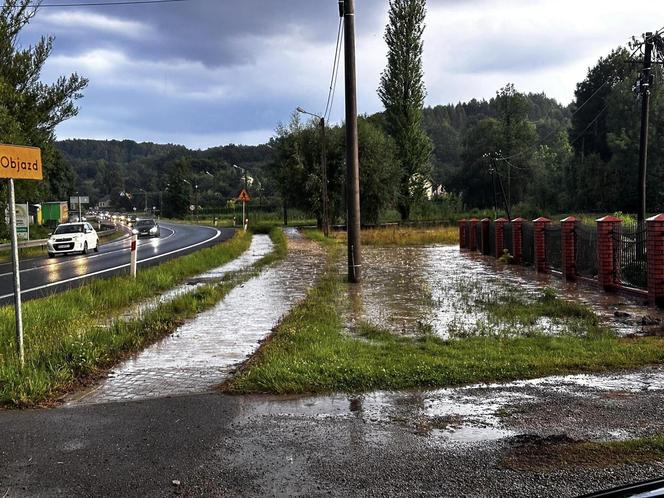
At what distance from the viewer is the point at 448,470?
158 inches

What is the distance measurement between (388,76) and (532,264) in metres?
45.5

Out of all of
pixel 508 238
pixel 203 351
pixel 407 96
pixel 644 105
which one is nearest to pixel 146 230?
pixel 407 96

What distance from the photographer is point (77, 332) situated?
819cm

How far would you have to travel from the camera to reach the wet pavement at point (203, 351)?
6.20m

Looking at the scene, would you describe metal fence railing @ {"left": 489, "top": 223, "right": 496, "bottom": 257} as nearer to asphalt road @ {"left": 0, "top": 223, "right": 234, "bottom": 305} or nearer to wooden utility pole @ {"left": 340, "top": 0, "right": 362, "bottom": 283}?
wooden utility pole @ {"left": 340, "top": 0, "right": 362, "bottom": 283}

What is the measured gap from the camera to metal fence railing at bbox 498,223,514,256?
73.0 ft

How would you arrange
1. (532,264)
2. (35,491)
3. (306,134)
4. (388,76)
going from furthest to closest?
(388,76), (306,134), (532,264), (35,491)

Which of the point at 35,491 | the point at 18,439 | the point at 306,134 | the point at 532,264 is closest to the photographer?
the point at 35,491

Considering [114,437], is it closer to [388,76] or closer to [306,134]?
[306,134]

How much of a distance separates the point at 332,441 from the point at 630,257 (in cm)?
1098

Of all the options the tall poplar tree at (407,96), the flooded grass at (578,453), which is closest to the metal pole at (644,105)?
the flooded grass at (578,453)

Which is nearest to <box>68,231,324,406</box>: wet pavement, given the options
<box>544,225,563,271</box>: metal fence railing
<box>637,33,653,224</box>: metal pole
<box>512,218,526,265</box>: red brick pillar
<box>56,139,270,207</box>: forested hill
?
<box>544,225,563,271</box>: metal fence railing

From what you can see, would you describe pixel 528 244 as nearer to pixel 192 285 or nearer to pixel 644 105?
pixel 644 105

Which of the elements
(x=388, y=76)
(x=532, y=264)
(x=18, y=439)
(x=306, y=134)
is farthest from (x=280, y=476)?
(x=388, y=76)
